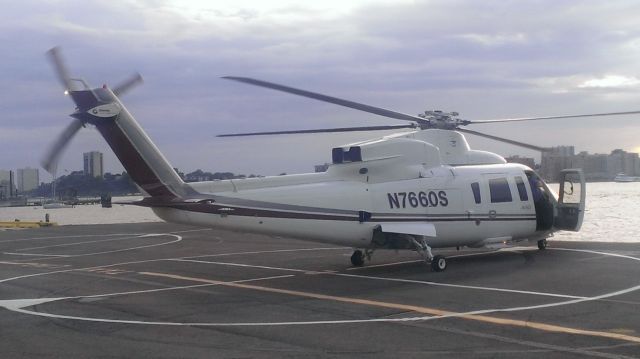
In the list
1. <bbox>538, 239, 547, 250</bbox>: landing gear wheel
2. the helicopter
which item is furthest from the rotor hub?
<bbox>538, 239, 547, 250</bbox>: landing gear wheel

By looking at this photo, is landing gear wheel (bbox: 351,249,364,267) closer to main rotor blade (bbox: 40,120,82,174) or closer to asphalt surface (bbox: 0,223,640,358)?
asphalt surface (bbox: 0,223,640,358)

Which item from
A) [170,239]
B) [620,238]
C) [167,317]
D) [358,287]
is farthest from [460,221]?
[170,239]

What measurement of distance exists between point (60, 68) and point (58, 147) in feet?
5.70

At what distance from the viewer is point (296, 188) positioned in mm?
16188

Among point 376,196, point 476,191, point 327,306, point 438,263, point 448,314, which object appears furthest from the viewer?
point 476,191

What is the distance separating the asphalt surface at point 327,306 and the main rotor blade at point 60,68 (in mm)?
4687

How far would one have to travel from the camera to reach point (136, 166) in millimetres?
15383

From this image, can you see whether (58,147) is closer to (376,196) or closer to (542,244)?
(376,196)

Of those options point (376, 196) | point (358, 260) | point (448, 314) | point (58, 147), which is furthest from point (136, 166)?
point (448, 314)

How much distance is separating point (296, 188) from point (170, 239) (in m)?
17.0

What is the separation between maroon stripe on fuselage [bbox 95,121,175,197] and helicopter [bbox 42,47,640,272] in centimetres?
2

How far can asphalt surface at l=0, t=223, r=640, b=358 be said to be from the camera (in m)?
9.05

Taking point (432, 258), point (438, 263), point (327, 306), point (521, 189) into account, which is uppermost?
point (521, 189)

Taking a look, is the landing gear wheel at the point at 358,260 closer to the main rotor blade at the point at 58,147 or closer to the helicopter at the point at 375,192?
the helicopter at the point at 375,192
